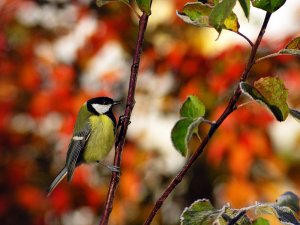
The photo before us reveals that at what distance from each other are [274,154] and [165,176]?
80 centimetres

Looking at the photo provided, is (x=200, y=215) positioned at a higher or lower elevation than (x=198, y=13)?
lower

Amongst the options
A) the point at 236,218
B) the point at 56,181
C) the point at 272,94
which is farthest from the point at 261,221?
the point at 56,181

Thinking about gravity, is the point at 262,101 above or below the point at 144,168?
above

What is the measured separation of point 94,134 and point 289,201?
146 centimetres

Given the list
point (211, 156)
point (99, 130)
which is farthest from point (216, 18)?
point (211, 156)

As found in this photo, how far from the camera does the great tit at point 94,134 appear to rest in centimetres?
221

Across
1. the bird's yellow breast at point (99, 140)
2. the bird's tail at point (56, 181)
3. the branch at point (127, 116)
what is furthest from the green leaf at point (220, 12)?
the bird's yellow breast at point (99, 140)

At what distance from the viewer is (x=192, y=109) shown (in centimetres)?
70

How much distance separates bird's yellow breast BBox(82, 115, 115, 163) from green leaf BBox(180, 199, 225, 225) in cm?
148

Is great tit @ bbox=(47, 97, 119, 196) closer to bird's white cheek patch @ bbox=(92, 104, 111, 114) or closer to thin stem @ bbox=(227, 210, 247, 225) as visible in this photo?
bird's white cheek patch @ bbox=(92, 104, 111, 114)

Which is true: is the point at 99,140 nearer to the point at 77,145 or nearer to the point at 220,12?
the point at 77,145

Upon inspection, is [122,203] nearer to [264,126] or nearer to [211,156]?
[211,156]

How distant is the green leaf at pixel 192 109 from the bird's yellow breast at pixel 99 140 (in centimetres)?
151

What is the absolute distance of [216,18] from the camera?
630 mm
